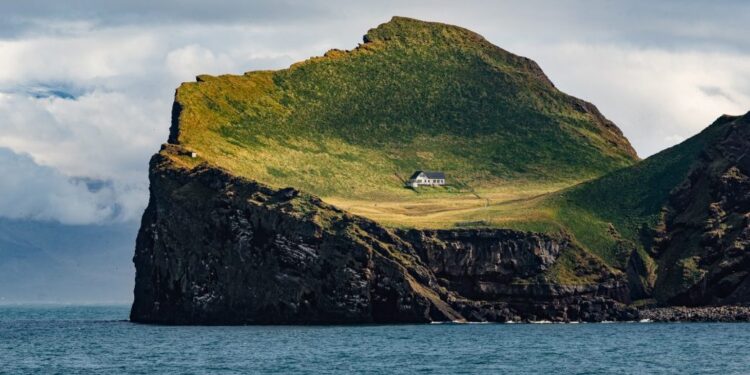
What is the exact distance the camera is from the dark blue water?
5851 inches

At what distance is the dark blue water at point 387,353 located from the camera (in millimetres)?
148625

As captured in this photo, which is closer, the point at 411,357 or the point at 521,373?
the point at 521,373

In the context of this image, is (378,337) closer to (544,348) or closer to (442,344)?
(442,344)

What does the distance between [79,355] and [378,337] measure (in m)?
41.1

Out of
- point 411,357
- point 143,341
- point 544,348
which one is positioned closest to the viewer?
point 411,357

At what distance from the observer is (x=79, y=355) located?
167m

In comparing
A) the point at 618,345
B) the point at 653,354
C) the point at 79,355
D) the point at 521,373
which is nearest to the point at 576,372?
the point at 521,373

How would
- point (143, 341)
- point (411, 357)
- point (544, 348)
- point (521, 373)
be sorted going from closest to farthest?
point (521, 373)
point (411, 357)
point (544, 348)
point (143, 341)

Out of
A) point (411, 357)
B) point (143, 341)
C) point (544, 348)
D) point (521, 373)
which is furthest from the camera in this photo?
point (143, 341)

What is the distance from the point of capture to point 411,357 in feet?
525

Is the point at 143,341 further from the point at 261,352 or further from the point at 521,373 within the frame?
the point at 521,373

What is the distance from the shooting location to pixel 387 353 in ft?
541

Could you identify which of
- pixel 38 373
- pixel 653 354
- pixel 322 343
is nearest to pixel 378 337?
pixel 322 343

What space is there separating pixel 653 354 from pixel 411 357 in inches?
1094
